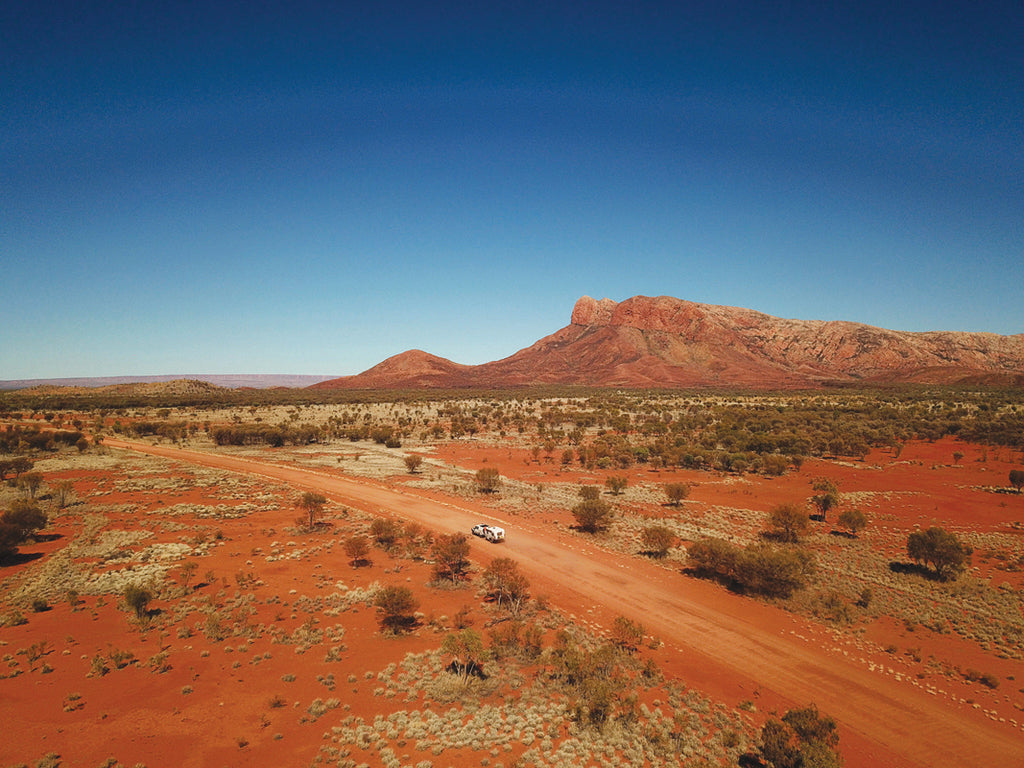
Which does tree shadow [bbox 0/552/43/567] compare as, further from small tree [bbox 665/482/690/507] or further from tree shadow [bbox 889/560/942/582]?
tree shadow [bbox 889/560/942/582]

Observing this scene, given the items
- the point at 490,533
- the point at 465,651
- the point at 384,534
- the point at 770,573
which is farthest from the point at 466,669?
the point at 770,573

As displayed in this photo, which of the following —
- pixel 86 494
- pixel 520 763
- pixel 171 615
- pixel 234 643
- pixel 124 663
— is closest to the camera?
pixel 520 763

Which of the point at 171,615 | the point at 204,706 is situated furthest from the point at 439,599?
the point at 171,615

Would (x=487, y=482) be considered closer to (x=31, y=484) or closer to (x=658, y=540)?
(x=658, y=540)

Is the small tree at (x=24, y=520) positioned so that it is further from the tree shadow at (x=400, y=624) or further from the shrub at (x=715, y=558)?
the shrub at (x=715, y=558)

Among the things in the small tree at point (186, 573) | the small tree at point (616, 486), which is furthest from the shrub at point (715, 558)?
the small tree at point (186, 573)

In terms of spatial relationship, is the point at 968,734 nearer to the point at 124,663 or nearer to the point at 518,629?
the point at 518,629

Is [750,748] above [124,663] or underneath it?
underneath

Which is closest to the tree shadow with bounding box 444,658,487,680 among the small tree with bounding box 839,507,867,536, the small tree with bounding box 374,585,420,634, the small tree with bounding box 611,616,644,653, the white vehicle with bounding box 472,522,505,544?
the small tree with bounding box 374,585,420,634
